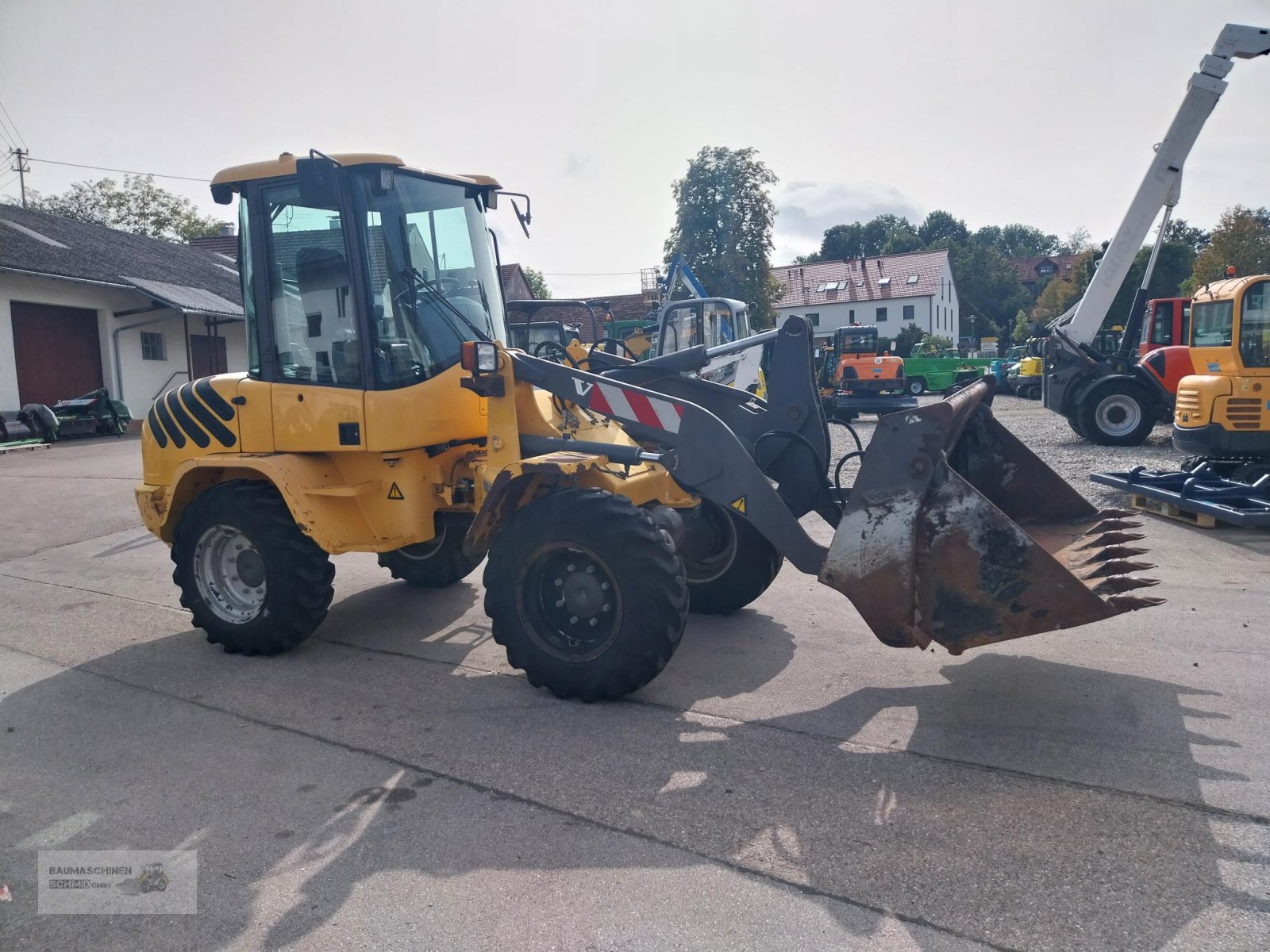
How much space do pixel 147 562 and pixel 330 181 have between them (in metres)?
5.35

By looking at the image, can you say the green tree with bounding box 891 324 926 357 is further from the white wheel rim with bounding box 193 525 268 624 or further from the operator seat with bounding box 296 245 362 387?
the white wheel rim with bounding box 193 525 268 624

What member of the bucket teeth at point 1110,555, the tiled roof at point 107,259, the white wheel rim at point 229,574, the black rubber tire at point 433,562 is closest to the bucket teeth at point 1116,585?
the bucket teeth at point 1110,555

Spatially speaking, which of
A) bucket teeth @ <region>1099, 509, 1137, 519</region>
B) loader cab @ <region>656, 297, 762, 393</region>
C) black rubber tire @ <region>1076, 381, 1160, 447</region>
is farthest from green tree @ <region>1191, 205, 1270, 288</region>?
bucket teeth @ <region>1099, 509, 1137, 519</region>

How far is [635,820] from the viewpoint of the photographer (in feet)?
11.8

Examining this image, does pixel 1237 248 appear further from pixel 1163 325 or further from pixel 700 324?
pixel 700 324

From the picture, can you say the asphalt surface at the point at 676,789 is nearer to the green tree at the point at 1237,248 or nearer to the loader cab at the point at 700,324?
the loader cab at the point at 700,324

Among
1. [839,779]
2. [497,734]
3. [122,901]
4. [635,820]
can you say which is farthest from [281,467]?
[839,779]

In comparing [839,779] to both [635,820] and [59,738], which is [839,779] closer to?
[635,820]

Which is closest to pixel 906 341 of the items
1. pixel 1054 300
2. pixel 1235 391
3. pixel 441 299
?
pixel 1054 300

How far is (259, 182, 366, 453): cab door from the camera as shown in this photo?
5.37 meters

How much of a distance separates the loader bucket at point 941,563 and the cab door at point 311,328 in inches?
116

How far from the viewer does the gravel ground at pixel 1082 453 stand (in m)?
11.5

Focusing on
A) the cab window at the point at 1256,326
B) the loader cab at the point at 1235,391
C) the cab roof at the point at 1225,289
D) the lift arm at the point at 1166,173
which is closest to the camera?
the loader cab at the point at 1235,391

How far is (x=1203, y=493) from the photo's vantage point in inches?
361
